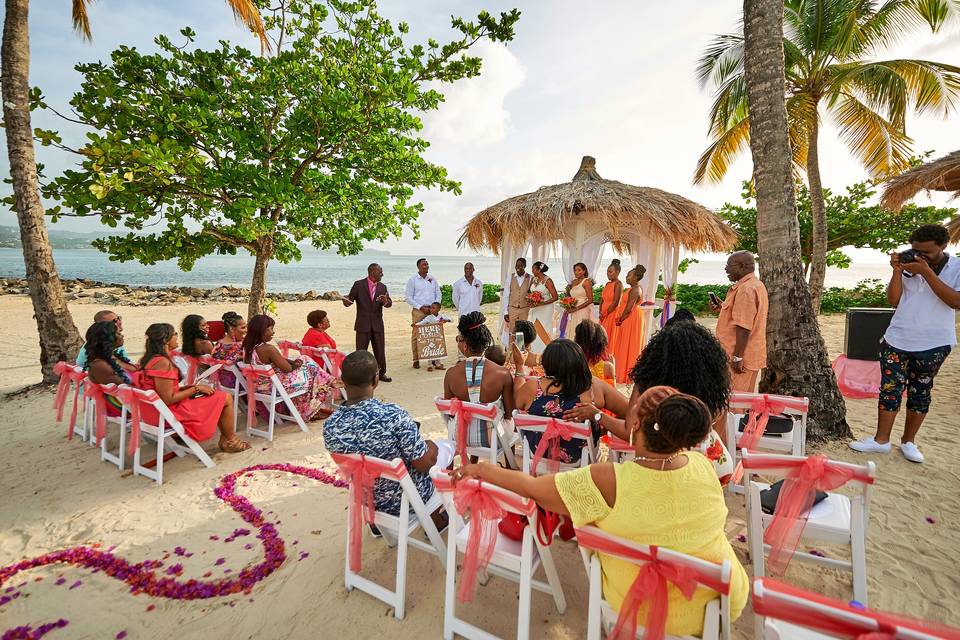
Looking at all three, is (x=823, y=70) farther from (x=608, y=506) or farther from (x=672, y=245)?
(x=608, y=506)

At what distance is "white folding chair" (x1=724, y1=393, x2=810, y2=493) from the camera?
3139 mm

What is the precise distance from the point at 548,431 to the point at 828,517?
1.58 m

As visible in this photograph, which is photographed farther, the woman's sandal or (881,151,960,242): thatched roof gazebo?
(881,151,960,242): thatched roof gazebo

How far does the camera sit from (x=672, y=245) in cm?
895

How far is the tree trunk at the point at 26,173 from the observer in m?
6.33

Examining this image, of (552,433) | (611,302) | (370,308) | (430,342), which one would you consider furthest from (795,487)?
(430,342)

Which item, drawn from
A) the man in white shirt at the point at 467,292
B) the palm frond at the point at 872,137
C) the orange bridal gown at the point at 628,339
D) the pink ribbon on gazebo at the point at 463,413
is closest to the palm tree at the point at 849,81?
the palm frond at the point at 872,137

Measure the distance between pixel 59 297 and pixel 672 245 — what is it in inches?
442

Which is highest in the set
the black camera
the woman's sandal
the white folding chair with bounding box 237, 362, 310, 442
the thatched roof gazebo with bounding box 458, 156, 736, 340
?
the thatched roof gazebo with bounding box 458, 156, 736, 340

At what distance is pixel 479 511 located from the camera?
1971 millimetres

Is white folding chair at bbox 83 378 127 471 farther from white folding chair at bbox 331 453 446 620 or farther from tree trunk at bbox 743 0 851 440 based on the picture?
tree trunk at bbox 743 0 851 440

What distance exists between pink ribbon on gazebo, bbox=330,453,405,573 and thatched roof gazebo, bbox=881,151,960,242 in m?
9.63

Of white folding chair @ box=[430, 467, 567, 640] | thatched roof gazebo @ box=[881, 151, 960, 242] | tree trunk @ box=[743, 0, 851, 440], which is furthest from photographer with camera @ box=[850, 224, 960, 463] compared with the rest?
thatched roof gazebo @ box=[881, 151, 960, 242]

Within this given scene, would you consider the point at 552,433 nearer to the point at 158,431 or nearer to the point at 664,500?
the point at 664,500
